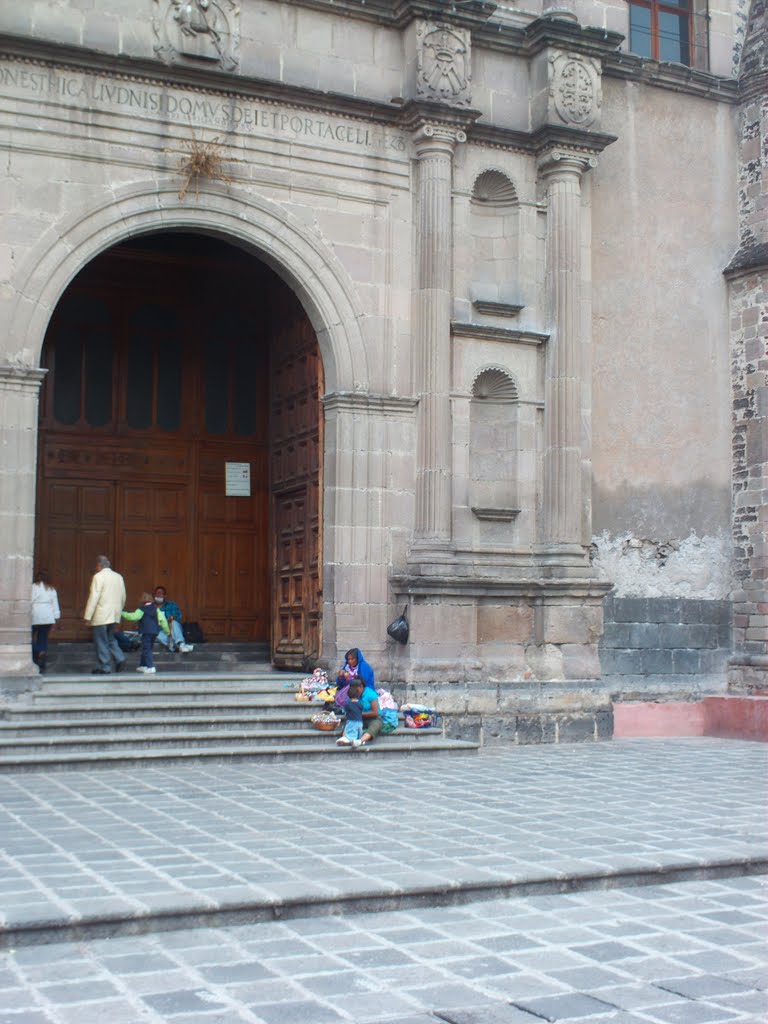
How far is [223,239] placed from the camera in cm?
1295

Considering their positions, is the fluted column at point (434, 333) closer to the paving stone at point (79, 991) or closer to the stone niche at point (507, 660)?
the stone niche at point (507, 660)

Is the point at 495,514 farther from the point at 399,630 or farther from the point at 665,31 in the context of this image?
the point at 665,31

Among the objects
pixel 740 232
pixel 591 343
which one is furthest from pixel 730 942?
pixel 740 232

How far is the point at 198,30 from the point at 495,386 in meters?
4.69

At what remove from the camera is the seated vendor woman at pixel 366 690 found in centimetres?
1144

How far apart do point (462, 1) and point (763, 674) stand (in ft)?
26.7

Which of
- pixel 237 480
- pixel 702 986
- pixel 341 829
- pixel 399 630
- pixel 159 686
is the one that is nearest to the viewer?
pixel 702 986

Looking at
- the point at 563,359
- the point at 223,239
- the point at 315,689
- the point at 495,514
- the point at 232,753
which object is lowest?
the point at 232,753

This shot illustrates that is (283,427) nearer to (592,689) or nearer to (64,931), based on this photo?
(592,689)

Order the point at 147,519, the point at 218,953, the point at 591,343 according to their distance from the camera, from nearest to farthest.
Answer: the point at 218,953
the point at 591,343
the point at 147,519

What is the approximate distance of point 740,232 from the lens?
52.3 ft

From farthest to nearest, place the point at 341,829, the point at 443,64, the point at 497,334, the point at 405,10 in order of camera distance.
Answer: the point at 497,334, the point at 443,64, the point at 405,10, the point at 341,829

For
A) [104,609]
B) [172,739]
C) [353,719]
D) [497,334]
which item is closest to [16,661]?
[172,739]

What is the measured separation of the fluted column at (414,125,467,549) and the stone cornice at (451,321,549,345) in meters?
0.18
